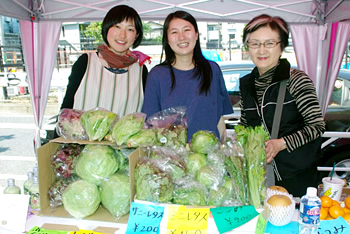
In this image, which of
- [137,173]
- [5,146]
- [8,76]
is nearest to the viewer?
[137,173]

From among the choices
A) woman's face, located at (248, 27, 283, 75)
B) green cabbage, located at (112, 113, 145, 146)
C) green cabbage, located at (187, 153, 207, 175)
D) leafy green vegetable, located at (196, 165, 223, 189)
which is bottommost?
leafy green vegetable, located at (196, 165, 223, 189)

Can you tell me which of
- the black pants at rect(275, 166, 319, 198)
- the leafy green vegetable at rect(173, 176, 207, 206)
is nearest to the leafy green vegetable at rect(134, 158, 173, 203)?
the leafy green vegetable at rect(173, 176, 207, 206)

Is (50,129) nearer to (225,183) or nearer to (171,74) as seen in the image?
(171,74)

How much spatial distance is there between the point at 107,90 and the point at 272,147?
3.89 ft

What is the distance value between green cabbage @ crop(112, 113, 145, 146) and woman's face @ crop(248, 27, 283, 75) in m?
0.82

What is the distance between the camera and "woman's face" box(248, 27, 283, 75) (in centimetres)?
166

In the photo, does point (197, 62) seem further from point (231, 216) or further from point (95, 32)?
point (95, 32)

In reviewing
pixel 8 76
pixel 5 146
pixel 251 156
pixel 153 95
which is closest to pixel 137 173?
pixel 251 156

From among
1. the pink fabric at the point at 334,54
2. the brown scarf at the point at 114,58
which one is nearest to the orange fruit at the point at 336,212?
the brown scarf at the point at 114,58

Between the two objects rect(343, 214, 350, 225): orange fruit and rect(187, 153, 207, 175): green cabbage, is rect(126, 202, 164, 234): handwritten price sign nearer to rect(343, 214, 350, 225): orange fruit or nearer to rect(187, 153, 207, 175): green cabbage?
rect(187, 153, 207, 175): green cabbage

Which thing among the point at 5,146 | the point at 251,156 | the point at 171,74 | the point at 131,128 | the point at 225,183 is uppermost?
the point at 171,74

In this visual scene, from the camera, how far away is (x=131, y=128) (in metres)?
1.33

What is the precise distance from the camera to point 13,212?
129 centimetres

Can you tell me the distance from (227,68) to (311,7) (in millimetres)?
1430
